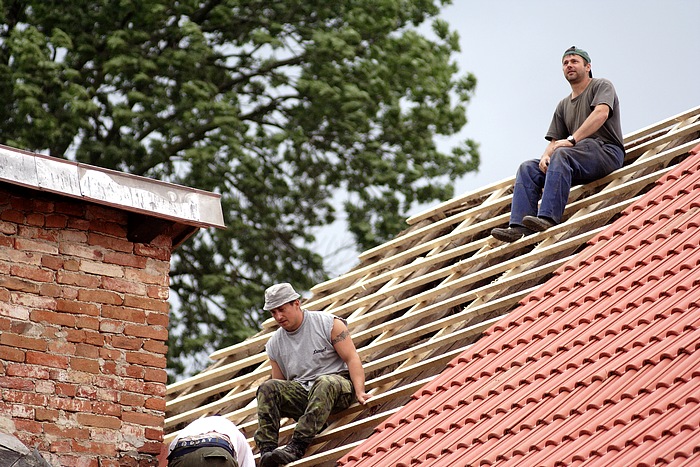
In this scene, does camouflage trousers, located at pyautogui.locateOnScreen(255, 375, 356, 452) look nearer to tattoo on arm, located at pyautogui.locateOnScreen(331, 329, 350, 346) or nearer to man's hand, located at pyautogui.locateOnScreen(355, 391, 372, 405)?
man's hand, located at pyautogui.locateOnScreen(355, 391, 372, 405)

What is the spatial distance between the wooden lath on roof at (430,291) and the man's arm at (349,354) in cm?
12

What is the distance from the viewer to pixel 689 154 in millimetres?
8156

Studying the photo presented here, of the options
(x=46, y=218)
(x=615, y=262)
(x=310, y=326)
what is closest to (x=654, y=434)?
(x=615, y=262)

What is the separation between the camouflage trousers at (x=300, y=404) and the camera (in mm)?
6992

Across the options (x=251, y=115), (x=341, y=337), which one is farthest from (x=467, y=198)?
(x=251, y=115)

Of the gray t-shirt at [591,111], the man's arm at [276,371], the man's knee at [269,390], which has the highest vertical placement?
the gray t-shirt at [591,111]

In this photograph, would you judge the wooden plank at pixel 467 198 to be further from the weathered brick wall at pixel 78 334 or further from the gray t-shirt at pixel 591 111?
the weathered brick wall at pixel 78 334

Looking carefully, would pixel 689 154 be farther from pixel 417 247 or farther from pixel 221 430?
pixel 221 430

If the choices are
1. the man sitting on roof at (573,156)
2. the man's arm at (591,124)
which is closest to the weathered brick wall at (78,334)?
the man sitting on roof at (573,156)

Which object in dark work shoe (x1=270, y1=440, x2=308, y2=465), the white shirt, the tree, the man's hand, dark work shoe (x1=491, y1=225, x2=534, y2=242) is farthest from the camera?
the tree

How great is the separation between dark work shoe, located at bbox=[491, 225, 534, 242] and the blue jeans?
46 millimetres

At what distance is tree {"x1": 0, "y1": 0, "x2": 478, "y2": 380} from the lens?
17000 millimetres

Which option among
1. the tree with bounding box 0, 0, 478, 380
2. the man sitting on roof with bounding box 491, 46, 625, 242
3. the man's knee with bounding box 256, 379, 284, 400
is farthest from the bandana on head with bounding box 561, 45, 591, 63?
the tree with bounding box 0, 0, 478, 380

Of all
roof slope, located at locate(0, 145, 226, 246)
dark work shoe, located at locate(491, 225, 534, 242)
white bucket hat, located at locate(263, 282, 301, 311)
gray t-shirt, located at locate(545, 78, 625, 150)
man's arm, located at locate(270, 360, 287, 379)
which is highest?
gray t-shirt, located at locate(545, 78, 625, 150)
